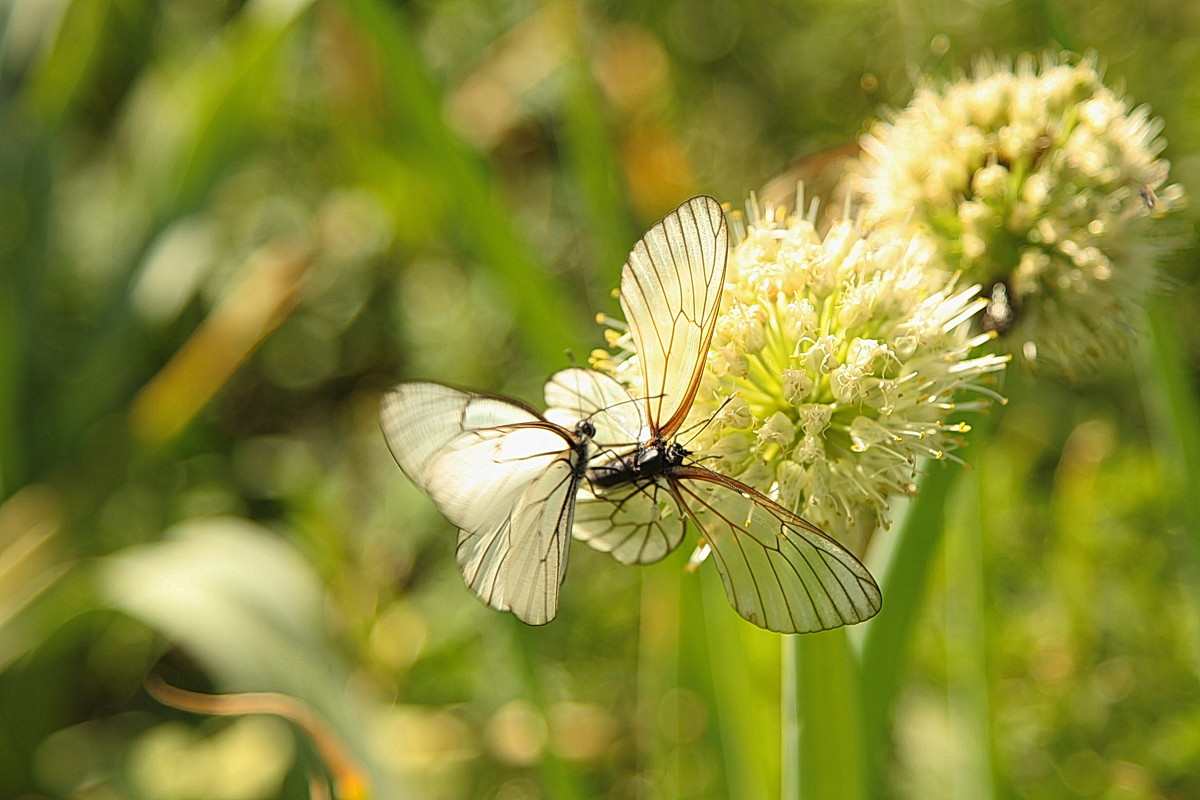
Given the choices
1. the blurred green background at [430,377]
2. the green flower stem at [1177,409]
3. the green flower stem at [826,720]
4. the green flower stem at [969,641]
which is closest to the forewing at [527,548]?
the green flower stem at [826,720]

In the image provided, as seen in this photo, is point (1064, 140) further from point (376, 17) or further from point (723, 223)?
point (376, 17)

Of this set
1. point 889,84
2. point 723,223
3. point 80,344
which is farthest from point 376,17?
point 80,344

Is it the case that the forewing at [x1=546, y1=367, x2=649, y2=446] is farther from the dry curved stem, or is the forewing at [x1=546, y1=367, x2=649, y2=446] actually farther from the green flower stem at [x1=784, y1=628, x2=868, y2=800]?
the dry curved stem

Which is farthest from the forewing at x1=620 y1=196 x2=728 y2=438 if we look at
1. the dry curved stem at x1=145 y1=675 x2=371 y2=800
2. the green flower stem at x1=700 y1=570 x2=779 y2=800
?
the dry curved stem at x1=145 y1=675 x2=371 y2=800

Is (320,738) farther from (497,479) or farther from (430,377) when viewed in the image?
(430,377)

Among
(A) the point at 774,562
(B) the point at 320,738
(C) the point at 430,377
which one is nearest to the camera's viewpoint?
(A) the point at 774,562

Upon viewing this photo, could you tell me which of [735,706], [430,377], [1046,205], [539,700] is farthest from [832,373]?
[430,377]
